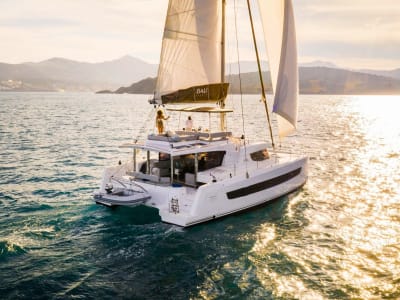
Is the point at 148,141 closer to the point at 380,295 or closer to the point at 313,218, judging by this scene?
the point at 313,218

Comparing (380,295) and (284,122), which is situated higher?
(284,122)

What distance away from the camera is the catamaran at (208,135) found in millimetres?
14820

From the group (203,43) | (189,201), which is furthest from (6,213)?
(203,43)

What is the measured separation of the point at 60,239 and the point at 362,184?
16.4 meters

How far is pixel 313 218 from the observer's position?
15570mm

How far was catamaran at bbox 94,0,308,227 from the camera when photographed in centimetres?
1482

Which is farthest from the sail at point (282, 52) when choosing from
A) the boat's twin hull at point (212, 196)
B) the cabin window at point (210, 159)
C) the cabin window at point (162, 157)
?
the cabin window at point (162, 157)

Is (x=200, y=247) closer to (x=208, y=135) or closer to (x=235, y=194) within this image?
(x=235, y=194)

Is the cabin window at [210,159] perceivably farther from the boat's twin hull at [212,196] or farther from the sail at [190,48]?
the sail at [190,48]

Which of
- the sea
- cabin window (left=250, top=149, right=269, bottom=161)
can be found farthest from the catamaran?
the sea

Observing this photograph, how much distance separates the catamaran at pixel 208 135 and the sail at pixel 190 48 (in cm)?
4

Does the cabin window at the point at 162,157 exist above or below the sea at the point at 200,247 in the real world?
above

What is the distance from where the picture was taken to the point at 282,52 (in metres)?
17.5

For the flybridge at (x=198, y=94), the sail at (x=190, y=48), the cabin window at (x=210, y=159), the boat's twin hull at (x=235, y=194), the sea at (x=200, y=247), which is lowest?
the sea at (x=200, y=247)
